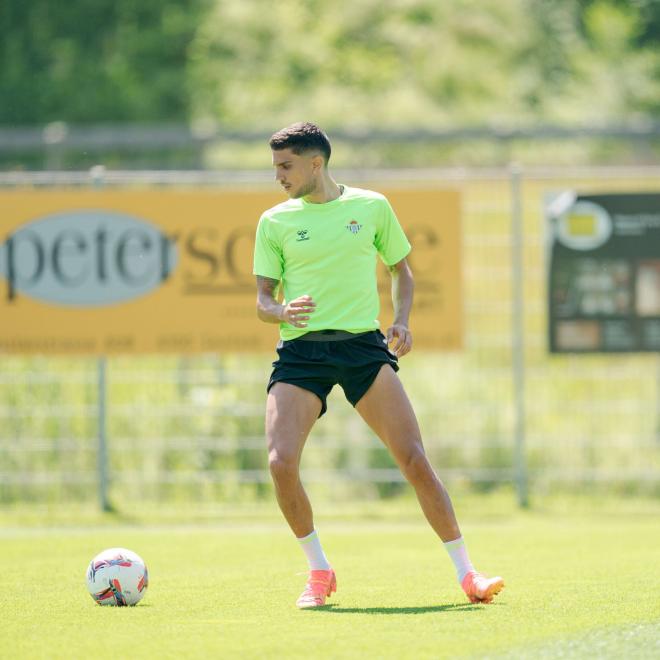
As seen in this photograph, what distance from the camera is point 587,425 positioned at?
13.1 meters

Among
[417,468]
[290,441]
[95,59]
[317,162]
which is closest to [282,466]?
[290,441]

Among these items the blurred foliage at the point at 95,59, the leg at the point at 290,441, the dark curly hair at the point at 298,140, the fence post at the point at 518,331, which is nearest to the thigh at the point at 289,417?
the leg at the point at 290,441

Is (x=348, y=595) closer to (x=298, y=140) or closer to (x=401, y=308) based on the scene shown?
(x=401, y=308)

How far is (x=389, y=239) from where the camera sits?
7.49 meters

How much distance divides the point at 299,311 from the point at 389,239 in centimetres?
73

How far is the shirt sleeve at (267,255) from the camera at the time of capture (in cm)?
737

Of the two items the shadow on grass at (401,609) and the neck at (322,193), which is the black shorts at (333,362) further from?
the shadow on grass at (401,609)

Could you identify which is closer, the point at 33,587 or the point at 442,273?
the point at 33,587

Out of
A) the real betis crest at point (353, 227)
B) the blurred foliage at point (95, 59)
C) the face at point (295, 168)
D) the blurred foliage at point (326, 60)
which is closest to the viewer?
the face at point (295, 168)

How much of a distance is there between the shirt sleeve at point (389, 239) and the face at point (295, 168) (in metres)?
0.41

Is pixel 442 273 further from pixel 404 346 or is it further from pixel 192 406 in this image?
pixel 404 346

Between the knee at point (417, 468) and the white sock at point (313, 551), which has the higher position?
the knee at point (417, 468)

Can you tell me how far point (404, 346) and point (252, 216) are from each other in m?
5.29

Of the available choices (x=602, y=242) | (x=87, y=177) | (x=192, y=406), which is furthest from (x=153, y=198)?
(x=602, y=242)
